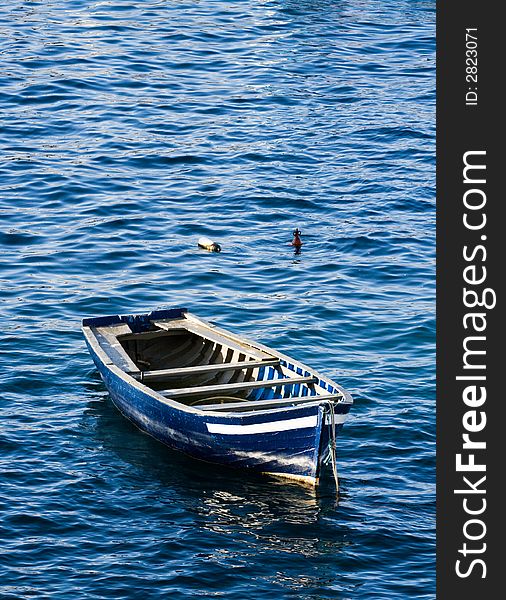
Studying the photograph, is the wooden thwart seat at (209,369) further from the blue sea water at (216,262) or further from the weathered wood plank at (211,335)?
the blue sea water at (216,262)

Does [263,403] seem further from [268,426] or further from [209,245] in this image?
[209,245]

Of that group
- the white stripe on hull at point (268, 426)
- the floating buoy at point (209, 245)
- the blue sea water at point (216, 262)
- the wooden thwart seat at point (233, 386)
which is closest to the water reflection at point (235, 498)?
the blue sea water at point (216, 262)

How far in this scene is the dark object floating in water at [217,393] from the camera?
71.3ft

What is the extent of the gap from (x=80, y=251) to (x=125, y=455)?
34.6ft

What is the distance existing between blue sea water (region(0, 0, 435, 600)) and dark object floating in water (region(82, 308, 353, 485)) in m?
0.52

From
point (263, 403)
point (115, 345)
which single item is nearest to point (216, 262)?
point (115, 345)

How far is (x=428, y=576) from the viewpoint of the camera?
64.1ft

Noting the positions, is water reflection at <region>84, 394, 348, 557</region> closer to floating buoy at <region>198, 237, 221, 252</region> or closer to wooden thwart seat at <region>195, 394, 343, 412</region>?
wooden thwart seat at <region>195, 394, 343, 412</region>

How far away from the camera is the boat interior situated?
2353 centimetres

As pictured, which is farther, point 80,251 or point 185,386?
point 80,251

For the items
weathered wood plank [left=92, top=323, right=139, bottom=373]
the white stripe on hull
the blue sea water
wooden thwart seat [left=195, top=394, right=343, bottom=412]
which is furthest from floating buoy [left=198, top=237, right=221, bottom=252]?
the white stripe on hull

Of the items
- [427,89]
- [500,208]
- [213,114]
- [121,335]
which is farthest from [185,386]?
[427,89]

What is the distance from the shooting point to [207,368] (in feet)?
80.8

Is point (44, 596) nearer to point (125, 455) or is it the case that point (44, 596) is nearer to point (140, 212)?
point (125, 455)
